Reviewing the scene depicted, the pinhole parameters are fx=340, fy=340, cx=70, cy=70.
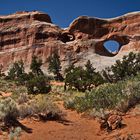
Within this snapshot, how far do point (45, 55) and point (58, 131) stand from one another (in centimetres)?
4309

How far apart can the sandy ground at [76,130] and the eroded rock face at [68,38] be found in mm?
39652

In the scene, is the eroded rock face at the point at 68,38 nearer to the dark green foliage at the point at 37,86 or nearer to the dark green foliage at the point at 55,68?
the dark green foliage at the point at 55,68

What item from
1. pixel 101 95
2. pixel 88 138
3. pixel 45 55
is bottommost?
pixel 88 138

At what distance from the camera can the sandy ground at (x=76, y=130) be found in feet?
40.7

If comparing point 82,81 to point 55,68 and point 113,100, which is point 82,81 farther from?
point 55,68

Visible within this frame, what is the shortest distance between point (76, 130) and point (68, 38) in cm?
4711

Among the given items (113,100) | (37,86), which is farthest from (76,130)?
(37,86)

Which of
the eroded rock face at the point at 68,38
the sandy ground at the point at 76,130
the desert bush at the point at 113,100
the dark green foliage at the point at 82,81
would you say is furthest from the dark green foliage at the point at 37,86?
the eroded rock face at the point at 68,38

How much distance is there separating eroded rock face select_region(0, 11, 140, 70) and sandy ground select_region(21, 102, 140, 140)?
39652 millimetres

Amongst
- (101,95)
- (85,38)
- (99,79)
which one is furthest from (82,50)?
(101,95)

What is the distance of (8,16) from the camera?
2499 inches

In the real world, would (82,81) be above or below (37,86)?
above

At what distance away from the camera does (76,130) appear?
13672 mm

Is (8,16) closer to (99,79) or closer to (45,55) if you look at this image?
(45,55)
